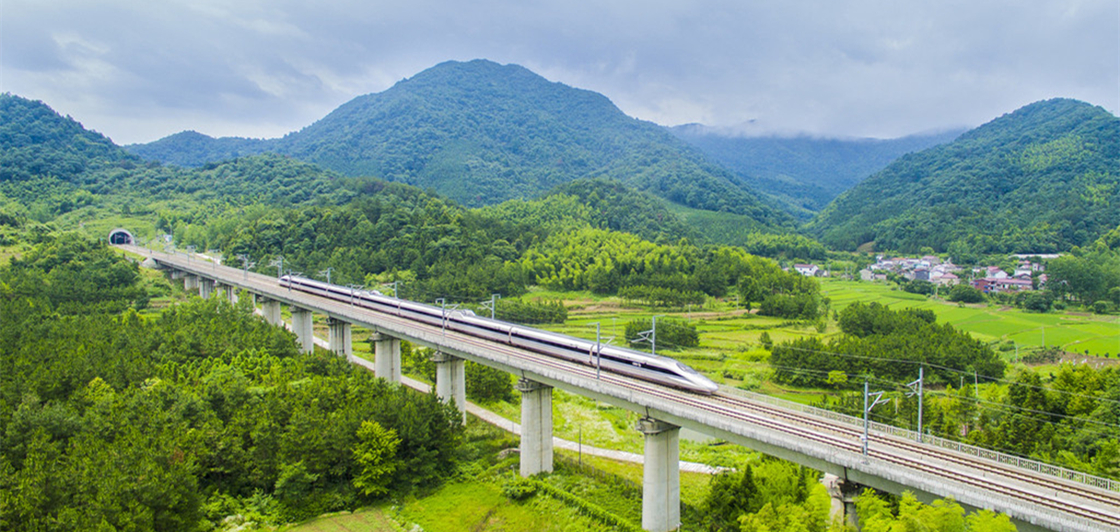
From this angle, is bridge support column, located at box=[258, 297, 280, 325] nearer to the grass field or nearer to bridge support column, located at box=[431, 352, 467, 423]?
bridge support column, located at box=[431, 352, 467, 423]

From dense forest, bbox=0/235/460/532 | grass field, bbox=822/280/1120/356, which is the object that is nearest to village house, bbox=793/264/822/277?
grass field, bbox=822/280/1120/356

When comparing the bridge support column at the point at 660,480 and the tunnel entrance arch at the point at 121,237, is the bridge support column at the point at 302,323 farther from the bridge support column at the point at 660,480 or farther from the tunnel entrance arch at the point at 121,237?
the tunnel entrance arch at the point at 121,237

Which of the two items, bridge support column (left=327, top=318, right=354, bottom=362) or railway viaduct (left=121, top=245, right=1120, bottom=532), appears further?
bridge support column (left=327, top=318, right=354, bottom=362)

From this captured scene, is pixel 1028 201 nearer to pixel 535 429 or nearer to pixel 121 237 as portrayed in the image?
pixel 535 429

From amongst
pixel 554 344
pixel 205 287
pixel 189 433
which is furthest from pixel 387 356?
pixel 205 287

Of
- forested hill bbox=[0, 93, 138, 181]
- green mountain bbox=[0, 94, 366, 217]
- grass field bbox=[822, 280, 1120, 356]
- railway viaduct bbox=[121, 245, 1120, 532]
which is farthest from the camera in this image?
forested hill bbox=[0, 93, 138, 181]

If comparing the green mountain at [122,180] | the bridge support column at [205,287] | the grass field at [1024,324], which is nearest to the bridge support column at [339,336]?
the bridge support column at [205,287]
